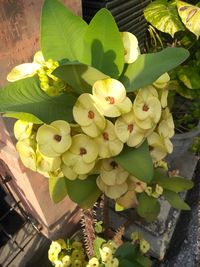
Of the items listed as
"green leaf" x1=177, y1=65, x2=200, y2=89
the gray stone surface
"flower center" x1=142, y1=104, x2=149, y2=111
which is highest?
"flower center" x1=142, y1=104, x2=149, y2=111

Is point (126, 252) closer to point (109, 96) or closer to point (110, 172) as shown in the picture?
point (110, 172)

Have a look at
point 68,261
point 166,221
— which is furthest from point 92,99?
Result: point 166,221

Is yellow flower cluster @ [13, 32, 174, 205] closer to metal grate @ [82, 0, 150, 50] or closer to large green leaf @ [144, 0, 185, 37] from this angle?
metal grate @ [82, 0, 150, 50]

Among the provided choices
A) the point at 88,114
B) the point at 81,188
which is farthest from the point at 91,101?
the point at 81,188

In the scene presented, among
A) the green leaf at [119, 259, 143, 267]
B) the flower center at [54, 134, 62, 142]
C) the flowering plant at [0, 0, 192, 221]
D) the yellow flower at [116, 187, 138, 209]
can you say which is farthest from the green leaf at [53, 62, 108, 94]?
Answer: the green leaf at [119, 259, 143, 267]

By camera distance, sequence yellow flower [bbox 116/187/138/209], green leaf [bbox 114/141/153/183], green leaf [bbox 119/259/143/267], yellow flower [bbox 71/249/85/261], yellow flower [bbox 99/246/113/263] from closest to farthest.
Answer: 1. green leaf [bbox 114/141/153/183]
2. yellow flower [bbox 116/187/138/209]
3. yellow flower [bbox 99/246/113/263]
4. green leaf [bbox 119/259/143/267]
5. yellow flower [bbox 71/249/85/261]

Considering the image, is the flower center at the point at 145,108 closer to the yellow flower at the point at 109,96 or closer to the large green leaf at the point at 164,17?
the yellow flower at the point at 109,96
